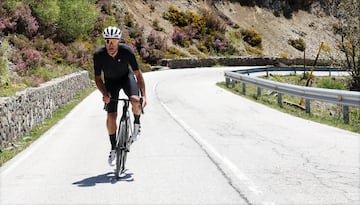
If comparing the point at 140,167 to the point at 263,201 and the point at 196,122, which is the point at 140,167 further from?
the point at 196,122

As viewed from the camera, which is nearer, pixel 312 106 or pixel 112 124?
pixel 112 124

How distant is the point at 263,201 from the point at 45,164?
4150 mm

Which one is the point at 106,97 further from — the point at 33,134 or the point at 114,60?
the point at 33,134

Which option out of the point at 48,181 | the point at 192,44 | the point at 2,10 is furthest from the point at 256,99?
the point at 192,44

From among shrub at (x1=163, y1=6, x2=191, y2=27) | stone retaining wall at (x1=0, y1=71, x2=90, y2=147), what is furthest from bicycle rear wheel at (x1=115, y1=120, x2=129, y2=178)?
shrub at (x1=163, y1=6, x2=191, y2=27)

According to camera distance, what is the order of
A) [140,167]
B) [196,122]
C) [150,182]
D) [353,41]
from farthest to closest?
[353,41] → [196,122] → [140,167] → [150,182]

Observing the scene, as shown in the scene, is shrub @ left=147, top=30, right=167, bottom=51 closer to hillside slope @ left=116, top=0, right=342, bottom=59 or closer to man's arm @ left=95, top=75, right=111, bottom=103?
hillside slope @ left=116, top=0, right=342, bottom=59

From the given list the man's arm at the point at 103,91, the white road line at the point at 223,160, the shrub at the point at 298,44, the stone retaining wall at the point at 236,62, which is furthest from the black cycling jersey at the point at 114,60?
the shrub at the point at 298,44

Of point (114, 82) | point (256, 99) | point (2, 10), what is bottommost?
point (256, 99)

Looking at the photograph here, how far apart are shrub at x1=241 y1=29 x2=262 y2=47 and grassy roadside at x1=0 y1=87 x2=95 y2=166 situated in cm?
4633

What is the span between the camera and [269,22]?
69.6 m

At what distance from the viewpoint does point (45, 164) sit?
8.21 meters

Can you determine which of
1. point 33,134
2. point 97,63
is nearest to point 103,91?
point 97,63

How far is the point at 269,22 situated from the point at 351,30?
4653cm
